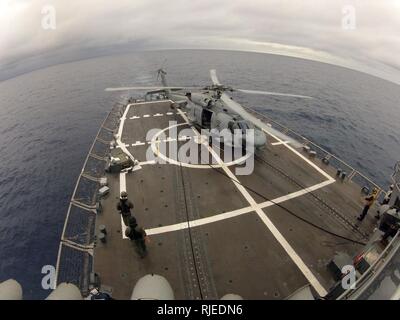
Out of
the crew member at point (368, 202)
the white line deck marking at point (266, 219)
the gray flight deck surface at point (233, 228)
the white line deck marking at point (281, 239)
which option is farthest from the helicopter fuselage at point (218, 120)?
the crew member at point (368, 202)

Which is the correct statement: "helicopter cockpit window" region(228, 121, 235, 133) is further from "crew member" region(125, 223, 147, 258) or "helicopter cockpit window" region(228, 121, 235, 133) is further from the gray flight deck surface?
"crew member" region(125, 223, 147, 258)

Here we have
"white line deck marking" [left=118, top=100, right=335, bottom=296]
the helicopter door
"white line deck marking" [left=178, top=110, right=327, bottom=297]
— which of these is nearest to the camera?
"white line deck marking" [left=178, top=110, right=327, bottom=297]

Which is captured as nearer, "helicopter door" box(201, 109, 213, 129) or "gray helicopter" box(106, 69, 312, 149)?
"gray helicopter" box(106, 69, 312, 149)

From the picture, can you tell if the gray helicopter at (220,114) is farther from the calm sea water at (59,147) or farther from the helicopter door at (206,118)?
the calm sea water at (59,147)

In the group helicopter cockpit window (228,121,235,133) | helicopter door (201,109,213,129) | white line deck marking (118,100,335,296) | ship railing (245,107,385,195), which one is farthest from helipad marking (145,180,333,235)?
helicopter door (201,109,213,129)

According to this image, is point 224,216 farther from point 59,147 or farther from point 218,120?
point 59,147
